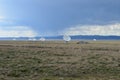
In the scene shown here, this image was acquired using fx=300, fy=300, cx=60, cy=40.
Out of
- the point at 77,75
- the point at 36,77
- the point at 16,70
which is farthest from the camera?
the point at 16,70

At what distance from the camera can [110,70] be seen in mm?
34625

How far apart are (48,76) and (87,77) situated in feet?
12.5

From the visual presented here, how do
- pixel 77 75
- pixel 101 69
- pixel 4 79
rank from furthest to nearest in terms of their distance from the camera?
pixel 101 69, pixel 77 75, pixel 4 79

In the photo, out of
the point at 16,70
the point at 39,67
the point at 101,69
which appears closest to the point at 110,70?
the point at 101,69

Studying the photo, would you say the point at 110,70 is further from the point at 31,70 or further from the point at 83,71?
the point at 31,70

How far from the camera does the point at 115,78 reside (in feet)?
93.8

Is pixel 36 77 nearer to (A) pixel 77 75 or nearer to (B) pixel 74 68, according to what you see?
(A) pixel 77 75

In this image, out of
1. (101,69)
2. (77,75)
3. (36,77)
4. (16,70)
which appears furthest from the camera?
(101,69)

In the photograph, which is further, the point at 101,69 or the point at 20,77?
the point at 101,69

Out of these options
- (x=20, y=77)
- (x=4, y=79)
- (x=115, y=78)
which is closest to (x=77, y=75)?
(x=115, y=78)

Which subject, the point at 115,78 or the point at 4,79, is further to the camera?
the point at 115,78

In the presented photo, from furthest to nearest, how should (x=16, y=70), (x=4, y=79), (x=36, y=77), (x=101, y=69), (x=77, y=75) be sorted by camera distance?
(x=101, y=69), (x=16, y=70), (x=77, y=75), (x=36, y=77), (x=4, y=79)

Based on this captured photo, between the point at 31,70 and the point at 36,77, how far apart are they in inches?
182

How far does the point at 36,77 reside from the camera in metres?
28.3
